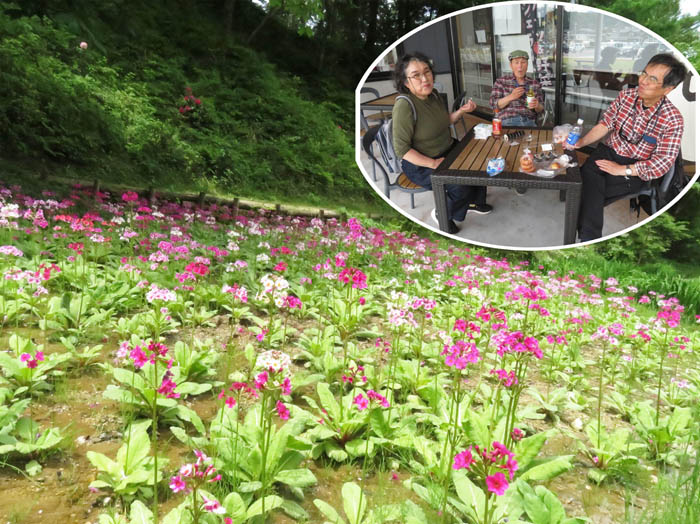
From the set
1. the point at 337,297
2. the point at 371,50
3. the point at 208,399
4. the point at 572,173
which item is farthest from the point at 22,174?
the point at 371,50

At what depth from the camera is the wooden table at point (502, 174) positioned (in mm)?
1512

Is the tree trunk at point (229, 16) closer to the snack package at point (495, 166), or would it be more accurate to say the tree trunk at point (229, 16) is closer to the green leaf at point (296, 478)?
the snack package at point (495, 166)

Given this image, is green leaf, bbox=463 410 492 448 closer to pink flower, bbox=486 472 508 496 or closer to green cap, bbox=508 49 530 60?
pink flower, bbox=486 472 508 496

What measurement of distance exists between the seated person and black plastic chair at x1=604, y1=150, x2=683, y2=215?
1.31ft

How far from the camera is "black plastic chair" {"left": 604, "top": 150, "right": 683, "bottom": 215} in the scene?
1.53 metres

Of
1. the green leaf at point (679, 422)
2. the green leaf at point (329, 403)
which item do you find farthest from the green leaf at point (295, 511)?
the green leaf at point (679, 422)

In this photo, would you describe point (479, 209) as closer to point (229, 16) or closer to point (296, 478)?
point (296, 478)

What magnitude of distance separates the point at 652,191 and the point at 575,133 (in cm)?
32

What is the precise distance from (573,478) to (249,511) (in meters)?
1.51

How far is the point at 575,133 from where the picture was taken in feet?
5.24

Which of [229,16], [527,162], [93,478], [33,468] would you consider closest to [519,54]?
[527,162]

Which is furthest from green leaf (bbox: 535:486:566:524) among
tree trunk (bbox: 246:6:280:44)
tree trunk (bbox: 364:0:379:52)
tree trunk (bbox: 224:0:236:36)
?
tree trunk (bbox: 364:0:379:52)

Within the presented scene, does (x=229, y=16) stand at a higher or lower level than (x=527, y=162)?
higher

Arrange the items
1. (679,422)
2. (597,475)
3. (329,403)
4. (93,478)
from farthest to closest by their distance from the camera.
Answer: (679,422)
(329,403)
(597,475)
(93,478)
